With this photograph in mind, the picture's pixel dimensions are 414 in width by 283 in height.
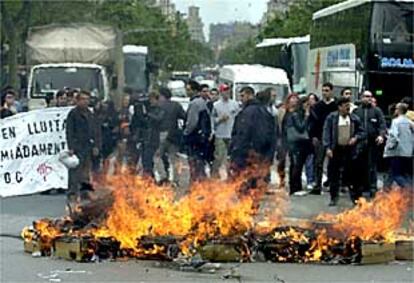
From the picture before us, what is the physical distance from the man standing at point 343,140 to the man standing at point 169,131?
121 inches

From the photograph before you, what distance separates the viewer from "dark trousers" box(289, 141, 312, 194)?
18766 millimetres

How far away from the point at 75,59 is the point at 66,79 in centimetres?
285

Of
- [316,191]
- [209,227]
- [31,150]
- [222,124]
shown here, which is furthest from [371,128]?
[209,227]

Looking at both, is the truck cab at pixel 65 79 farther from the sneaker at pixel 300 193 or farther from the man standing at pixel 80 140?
the man standing at pixel 80 140

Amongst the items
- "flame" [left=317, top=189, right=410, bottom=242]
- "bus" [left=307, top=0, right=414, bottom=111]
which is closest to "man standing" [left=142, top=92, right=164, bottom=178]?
"bus" [left=307, top=0, right=414, bottom=111]

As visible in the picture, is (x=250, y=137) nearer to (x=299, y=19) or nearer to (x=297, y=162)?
(x=297, y=162)

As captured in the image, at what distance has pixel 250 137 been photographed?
52.4 feet

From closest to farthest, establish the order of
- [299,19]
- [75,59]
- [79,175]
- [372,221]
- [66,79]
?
[372,221]
[79,175]
[66,79]
[75,59]
[299,19]

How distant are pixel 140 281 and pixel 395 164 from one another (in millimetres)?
7092

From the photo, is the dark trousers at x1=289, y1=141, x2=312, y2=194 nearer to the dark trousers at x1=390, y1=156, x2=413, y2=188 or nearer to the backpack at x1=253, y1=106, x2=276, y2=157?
the dark trousers at x1=390, y1=156, x2=413, y2=188

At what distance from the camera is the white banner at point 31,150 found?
1647 centimetres

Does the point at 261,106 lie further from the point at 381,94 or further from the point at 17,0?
the point at 17,0

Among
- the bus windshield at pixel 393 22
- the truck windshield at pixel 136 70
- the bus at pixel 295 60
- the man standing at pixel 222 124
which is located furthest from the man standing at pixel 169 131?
the truck windshield at pixel 136 70

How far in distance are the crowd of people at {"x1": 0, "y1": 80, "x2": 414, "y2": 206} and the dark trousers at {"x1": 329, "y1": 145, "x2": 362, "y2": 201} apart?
1cm
